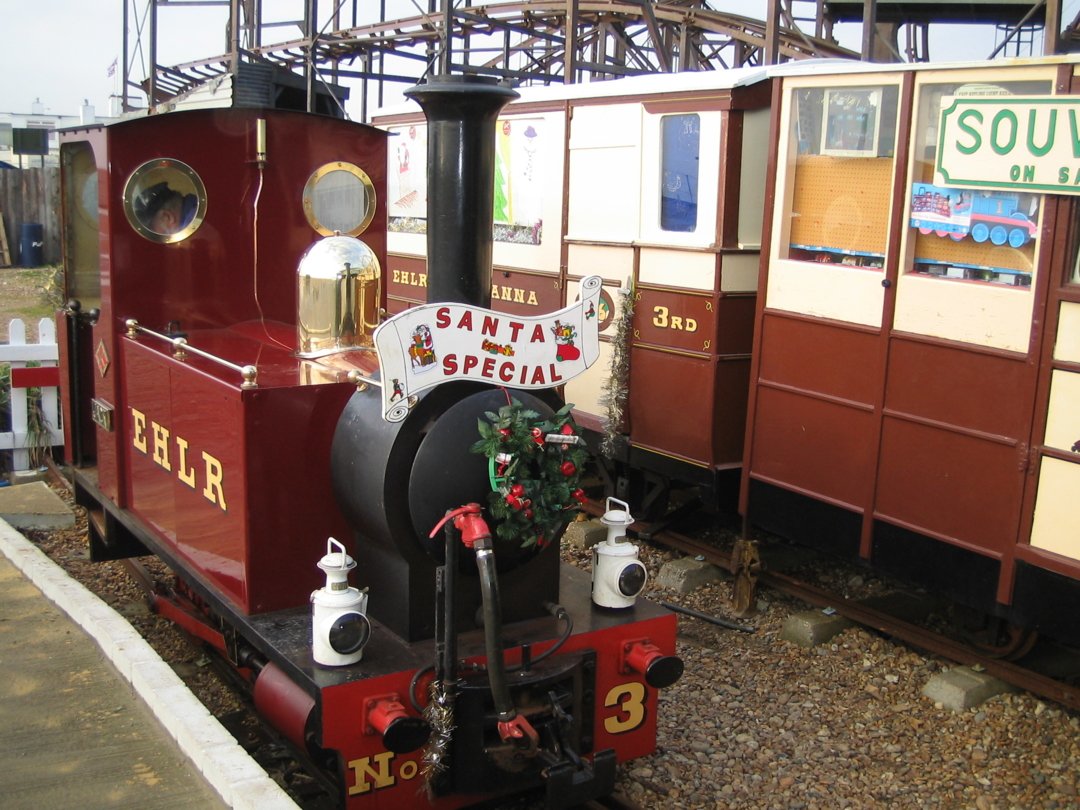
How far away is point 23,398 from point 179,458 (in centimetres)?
470

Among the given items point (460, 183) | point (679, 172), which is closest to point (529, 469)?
point (460, 183)

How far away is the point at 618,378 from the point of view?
6801 mm

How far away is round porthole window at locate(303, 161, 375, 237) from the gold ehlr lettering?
3.92ft

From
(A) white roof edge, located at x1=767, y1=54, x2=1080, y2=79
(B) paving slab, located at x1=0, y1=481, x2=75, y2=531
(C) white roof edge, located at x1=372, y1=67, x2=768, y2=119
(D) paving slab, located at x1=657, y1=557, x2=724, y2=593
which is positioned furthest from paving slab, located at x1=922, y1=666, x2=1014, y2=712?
(B) paving slab, located at x1=0, y1=481, x2=75, y2=531

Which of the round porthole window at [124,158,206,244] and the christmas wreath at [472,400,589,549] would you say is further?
the round porthole window at [124,158,206,244]

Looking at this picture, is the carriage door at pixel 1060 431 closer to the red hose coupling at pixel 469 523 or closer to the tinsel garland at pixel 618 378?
the red hose coupling at pixel 469 523

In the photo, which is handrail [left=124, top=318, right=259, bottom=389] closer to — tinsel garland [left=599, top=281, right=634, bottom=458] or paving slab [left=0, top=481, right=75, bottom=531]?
paving slab [left=0, top=481, right=75, bottom=531]

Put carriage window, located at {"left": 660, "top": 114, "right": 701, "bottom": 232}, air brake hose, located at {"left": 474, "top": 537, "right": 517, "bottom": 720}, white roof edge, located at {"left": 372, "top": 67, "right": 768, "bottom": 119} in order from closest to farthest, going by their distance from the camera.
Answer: air brake hose, located at {"left": 474, "top": 537, "right": 517, "bottom": 720}, white roof edge, located at {"left": 372, "top": 67, "right": 768, "bottom": 119}, carriage window, located at {"left": 660, "top": 114, "right": 701, "bottom": 232}

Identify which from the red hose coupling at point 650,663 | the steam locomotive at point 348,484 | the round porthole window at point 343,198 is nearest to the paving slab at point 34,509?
the steam locomotive at point 348,484

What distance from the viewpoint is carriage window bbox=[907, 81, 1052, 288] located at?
447 cm

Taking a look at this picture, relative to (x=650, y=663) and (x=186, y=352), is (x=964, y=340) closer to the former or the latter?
(x=650, y=663)

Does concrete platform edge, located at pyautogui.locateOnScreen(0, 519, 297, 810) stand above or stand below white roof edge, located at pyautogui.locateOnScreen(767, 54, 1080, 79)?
below

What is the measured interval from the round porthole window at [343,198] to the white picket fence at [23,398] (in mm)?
4280

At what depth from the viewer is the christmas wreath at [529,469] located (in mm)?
3207
